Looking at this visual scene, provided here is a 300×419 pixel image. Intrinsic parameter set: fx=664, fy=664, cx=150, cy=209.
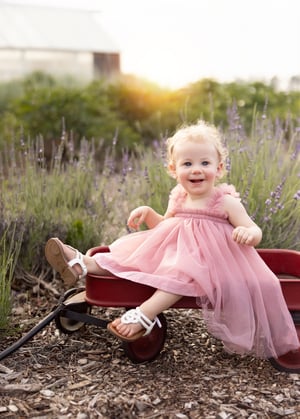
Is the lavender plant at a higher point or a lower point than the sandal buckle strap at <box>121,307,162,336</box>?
higher

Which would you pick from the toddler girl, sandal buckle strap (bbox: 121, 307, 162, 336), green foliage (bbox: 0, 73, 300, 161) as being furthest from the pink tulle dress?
green foliage (bbox: 0, 73, 300, 161)

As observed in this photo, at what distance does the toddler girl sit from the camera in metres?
2.68

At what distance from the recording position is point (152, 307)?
2.68m

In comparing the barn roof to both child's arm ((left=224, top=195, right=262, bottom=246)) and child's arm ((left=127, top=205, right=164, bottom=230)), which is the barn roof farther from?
child's arm ((left=224, top=195, right=262, bottom=246))

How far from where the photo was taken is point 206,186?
9.50 ft

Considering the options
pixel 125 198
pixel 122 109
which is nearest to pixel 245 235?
pixel 125 198

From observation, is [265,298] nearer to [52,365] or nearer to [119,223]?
[52,365]

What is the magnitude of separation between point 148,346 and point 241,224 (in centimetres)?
66

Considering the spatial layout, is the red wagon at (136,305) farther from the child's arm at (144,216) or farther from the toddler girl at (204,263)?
the child's arm at (144,216)

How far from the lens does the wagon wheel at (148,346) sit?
2.79 meters

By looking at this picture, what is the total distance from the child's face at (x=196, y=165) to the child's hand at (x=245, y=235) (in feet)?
0.89

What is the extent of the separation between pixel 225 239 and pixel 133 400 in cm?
77

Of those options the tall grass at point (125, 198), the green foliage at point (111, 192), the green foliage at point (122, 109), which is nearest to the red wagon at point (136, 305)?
the green foliage at point (111, 192)

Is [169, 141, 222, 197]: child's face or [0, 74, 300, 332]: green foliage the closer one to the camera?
[169, 141, 222, 197]: child's face
